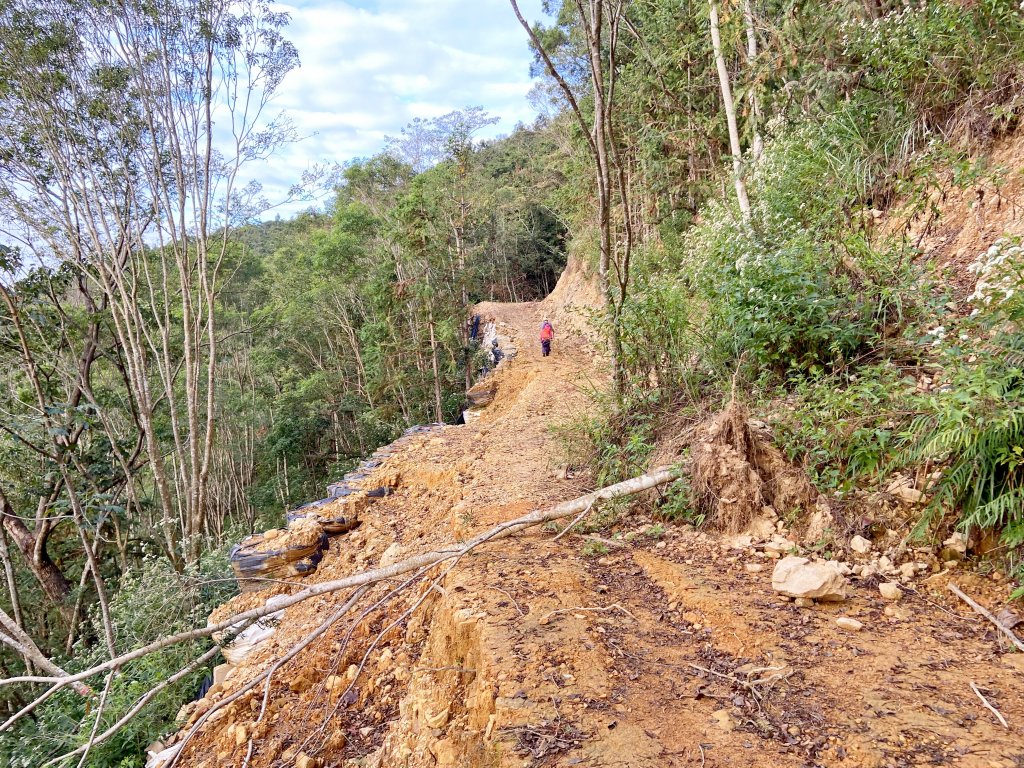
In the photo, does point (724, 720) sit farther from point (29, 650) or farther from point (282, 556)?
point (29, 650)

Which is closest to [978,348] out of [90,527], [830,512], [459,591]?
[830,512]

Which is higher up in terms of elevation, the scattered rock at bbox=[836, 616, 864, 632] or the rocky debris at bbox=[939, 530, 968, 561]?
the rocky debris at bbox=[939, 530, 968, 561]

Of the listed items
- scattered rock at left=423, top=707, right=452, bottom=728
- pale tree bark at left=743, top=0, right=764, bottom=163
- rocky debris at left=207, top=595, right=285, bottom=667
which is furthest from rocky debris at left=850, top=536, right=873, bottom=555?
pale tree bark at left=743, top=0, right=764, bottom=163

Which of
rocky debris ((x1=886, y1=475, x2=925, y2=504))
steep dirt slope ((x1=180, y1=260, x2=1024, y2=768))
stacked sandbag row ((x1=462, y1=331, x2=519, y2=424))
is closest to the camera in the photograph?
steep dirt slope ((x1=180, y1=260, x2=1024, y2=768))

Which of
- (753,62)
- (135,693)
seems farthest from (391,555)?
(753,62)

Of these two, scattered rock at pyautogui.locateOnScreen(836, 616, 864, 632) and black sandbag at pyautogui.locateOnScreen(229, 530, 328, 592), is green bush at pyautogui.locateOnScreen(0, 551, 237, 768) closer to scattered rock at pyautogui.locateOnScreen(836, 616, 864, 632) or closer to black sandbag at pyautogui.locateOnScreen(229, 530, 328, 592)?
black sandbag at pyautogui.locateOnScreen(229, 530, 328, 592)

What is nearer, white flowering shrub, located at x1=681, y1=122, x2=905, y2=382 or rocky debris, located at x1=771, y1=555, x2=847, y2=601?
rocky debris, located at x1=771, y1=555, x2=847, y2=601

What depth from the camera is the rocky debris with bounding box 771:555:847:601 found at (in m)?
2.29

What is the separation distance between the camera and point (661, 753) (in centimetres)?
161

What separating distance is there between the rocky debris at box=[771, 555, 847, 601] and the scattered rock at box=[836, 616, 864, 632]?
134 millimetres

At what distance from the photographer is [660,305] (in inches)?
172

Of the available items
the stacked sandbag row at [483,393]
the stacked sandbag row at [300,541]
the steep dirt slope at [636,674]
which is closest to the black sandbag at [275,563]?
the stacked sandbag row at [300,541]

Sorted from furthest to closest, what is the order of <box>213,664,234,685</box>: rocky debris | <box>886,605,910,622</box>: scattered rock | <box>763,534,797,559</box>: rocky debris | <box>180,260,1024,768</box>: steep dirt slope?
<box>213,664,234,685</box>: rocky debris < <box>763,534,797,559</box>: rocky debris < <box>886,605,910,622</box>: scattered rock < <box>180,260,1024,768</box>: steep dirt slope

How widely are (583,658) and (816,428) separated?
1.94 meters
